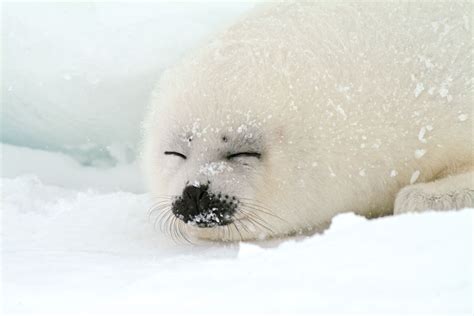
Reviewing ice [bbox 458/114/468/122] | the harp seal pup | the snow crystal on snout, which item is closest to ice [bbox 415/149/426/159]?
the harp seal pup

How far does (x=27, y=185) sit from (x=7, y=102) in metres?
1.31

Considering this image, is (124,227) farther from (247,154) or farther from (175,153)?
(247,154)

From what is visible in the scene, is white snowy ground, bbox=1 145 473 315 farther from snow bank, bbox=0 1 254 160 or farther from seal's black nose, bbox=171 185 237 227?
snow bank, bbox=0 1 254 160

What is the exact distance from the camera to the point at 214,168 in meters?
2.87

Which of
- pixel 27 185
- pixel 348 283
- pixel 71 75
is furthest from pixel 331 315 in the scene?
pixel 71 75

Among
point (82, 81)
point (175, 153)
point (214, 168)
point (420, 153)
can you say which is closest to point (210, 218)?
point (214, 168)

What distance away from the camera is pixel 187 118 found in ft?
10.0

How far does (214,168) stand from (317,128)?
1.66ft

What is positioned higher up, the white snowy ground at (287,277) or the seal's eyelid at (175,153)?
the seal's eyelid at (175,153)

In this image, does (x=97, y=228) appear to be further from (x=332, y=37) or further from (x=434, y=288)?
(x=434, y=288)

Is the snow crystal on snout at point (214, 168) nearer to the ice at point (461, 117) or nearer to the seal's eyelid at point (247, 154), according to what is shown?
the seal's eyelid at point (247, 154)

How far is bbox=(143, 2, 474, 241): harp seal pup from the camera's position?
2.92 m

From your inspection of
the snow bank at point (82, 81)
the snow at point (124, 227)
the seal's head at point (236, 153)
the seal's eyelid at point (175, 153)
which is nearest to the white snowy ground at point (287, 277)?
the snow at point (124, 227)

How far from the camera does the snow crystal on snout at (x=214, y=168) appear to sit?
2.85 m
